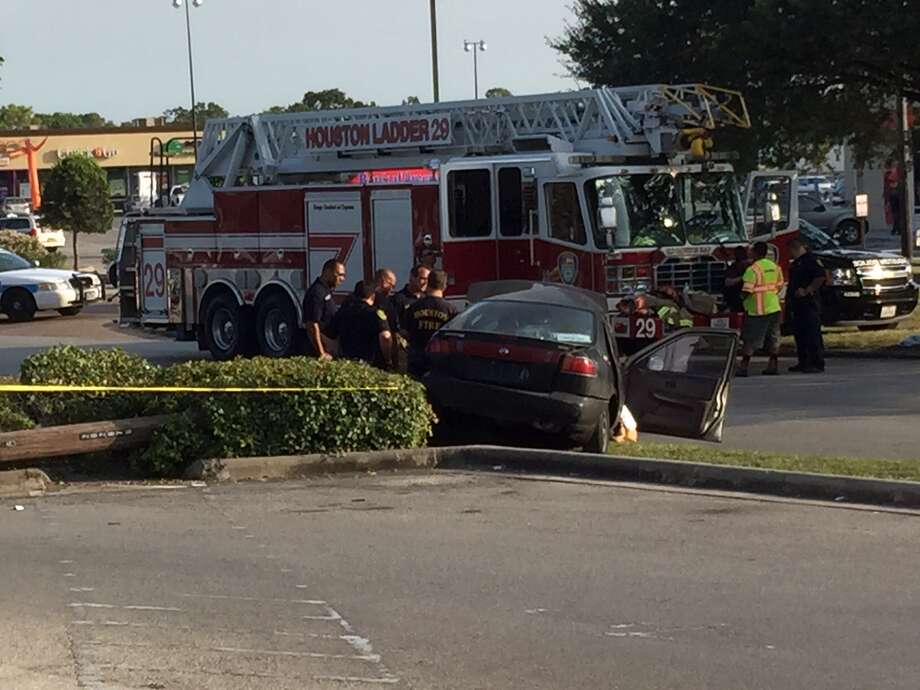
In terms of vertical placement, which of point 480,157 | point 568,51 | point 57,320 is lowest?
point 57,320

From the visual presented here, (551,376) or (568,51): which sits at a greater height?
(568,51)

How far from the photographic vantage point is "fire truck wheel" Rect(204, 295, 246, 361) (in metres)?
22.4

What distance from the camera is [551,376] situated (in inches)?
493

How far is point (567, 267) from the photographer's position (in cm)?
1934

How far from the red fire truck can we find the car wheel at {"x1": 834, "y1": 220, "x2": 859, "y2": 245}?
28.0 metres

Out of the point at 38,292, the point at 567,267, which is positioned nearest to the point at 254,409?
the point at 567,267

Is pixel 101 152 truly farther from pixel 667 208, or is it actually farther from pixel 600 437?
pixel 600 437

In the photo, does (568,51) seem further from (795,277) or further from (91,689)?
(91,689)

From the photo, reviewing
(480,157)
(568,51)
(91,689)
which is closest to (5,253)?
(568,51)

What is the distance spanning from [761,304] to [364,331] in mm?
6384

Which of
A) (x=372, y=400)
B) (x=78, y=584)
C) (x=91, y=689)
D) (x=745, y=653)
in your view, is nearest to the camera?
(x=91, y=689)

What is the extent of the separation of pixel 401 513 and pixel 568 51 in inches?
758

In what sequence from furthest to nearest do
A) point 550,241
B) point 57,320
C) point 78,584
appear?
point 57,320 → point 550,241 → point 78,584

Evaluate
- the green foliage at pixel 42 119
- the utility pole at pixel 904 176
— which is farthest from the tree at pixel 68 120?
the utility pole at pixel 904 176
